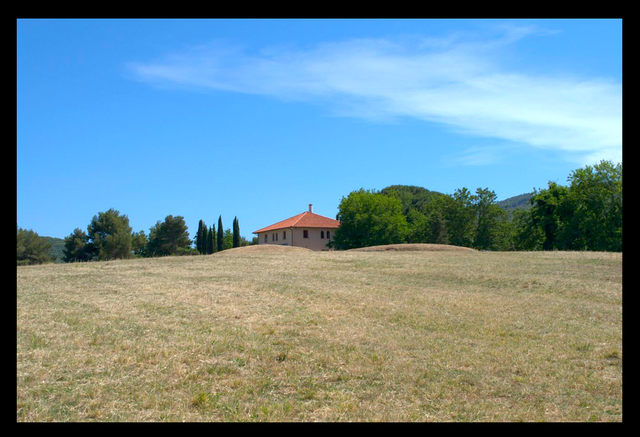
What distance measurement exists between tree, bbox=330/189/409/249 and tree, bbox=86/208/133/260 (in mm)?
23180

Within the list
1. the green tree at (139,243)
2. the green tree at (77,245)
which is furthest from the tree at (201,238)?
the green tree at (77,245)

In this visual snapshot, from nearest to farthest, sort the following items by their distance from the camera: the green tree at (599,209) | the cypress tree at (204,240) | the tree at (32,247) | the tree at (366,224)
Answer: the green tree at (599,209) < the tree at (32,247) < the tree at (366,224) < the cypress tree at (204,240)

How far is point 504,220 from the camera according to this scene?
67938mm

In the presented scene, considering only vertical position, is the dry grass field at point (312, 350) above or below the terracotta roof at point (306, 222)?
below

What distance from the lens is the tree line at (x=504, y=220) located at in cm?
4628

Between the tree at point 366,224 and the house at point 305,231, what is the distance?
3.03 meters

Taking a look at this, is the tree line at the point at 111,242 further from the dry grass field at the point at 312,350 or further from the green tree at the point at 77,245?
the dry grass field at the point at 312,350

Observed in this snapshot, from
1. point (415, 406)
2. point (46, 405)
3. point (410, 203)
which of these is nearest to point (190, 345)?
point (46, 405)

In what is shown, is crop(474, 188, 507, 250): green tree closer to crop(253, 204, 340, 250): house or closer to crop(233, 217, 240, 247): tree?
crop(253, 204, 340, 250): house

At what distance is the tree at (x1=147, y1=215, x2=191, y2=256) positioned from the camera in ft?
197

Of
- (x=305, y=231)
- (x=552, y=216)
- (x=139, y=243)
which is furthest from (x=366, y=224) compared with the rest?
(x=139, y=243)
